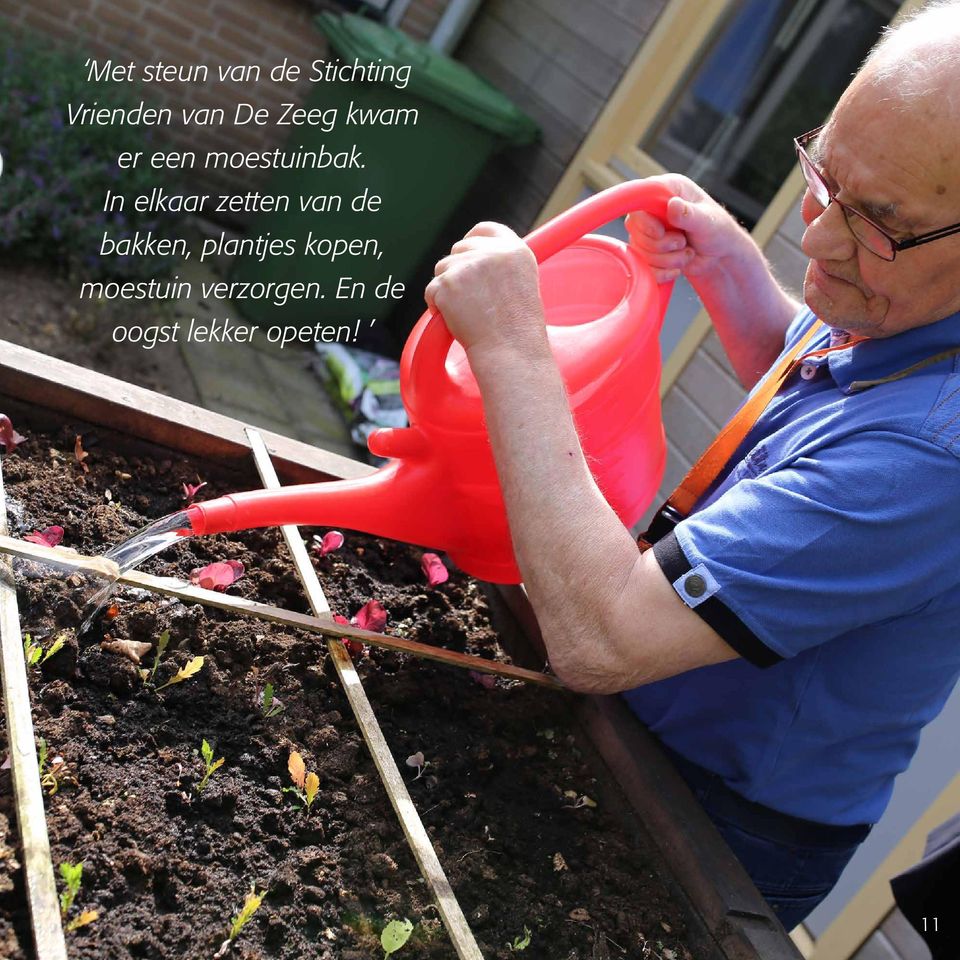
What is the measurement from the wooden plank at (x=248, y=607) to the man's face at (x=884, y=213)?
2.32 feet

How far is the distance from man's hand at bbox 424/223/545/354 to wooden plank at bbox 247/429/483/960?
51 centimetres

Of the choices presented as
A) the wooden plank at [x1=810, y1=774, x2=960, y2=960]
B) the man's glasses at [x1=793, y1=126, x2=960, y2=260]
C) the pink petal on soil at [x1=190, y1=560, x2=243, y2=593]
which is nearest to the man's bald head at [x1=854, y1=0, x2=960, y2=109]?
the man's glasses at [x1=793, y1=126, x2=960, y2=260]

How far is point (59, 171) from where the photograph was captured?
13.5ft

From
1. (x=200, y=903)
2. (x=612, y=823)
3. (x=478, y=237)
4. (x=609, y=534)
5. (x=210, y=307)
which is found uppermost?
(x=478, y=237)

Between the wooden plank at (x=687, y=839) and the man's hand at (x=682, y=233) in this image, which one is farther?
the man's hand at (x=682, y=233)

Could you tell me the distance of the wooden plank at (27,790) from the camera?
1.04 m

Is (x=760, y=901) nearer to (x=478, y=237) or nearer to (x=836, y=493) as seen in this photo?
(x=836, y=493)

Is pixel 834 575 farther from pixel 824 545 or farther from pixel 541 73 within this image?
pixel 541 73

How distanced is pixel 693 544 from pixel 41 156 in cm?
373

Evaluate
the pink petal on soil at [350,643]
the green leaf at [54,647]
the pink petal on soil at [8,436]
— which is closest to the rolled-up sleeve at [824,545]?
the pink petal on soil at [350,643]

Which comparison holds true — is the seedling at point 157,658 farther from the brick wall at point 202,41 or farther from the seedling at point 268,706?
the brick wall at point 202,41

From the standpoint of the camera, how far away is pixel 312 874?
4.41ft

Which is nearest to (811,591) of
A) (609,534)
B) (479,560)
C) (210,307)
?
(609,534)

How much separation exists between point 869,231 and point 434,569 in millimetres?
933
